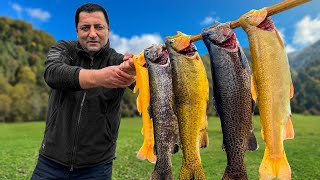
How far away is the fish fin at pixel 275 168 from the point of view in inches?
104

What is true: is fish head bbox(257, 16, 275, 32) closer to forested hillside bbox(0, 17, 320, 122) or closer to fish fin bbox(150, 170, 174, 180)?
fish fin bbox(150, 170, 174, 180)

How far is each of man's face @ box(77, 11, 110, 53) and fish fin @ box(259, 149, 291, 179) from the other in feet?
6.99

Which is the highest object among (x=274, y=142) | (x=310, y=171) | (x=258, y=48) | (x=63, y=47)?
(x=63, y=47)

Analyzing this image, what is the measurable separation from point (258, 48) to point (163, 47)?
73cm

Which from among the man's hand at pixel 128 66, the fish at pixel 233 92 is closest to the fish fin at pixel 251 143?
the fish at pixel 233 92

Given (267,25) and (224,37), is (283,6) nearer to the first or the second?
(267,25)

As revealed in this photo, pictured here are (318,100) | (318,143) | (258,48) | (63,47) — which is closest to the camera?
(258,48)

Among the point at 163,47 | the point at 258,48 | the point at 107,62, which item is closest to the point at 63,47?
the point at 107,62

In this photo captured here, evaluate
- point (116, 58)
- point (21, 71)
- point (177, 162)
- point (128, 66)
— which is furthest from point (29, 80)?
point (128, 66)

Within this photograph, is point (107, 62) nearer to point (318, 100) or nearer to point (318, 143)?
point (318, 143)

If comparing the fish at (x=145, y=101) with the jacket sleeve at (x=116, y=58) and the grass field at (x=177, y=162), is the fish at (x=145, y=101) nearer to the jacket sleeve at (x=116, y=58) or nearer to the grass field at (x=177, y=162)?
the jacket sleeve at (x=116, y=58)

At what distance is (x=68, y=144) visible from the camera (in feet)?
14.5

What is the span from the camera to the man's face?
407cm

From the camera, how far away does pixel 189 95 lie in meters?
2.98
